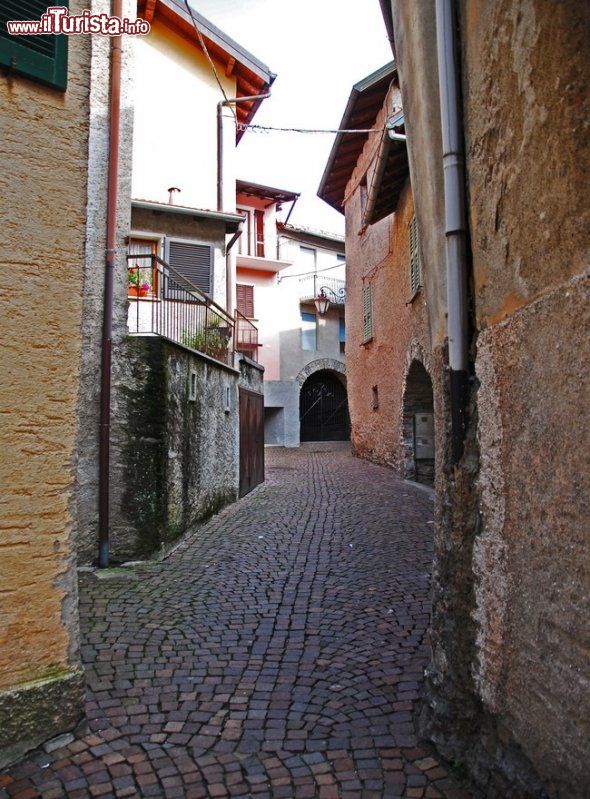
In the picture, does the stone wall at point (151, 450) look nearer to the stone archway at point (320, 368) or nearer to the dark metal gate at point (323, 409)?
the stone archway at point (320, 368)

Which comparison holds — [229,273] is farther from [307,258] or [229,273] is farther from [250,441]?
[307,258]

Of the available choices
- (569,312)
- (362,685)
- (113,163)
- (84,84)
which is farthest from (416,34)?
(113,163)

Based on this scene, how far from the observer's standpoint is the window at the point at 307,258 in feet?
84.7

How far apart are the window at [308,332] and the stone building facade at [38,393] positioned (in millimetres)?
21971

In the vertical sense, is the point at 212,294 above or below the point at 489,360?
above

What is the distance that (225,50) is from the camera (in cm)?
1227

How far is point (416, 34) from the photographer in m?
2.81

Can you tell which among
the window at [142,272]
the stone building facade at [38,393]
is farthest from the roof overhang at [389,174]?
the stone building facade at [38,393]

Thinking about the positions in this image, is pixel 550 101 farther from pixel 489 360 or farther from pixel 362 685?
pixel 362 685

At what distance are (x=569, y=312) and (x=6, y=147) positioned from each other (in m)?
2.43

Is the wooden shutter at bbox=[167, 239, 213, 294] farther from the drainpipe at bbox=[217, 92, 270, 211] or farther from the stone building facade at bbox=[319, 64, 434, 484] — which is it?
the stone building facade at bbox=[319, 64, 434, 484]

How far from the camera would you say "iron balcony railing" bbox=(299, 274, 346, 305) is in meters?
25.2

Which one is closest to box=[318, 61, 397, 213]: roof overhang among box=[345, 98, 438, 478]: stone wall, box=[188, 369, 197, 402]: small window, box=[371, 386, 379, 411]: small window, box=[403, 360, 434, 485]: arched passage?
box=[345, 98, 438, 478]: stone wall

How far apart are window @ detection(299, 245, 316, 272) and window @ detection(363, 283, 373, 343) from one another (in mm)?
10654
